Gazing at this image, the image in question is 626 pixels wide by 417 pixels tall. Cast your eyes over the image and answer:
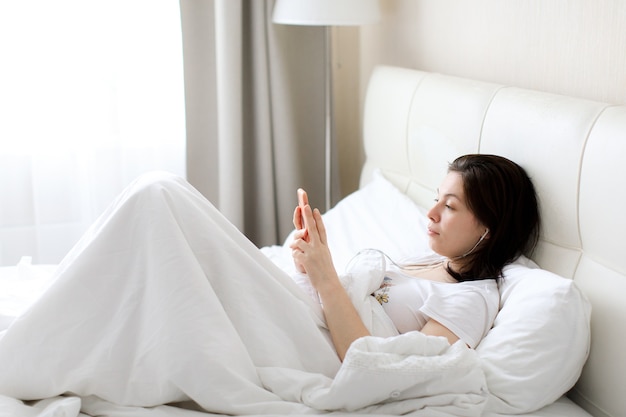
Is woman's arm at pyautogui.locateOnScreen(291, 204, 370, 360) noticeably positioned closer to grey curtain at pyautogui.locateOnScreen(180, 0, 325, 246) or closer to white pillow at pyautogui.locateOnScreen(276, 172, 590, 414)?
white pillow at pyautogui.locateOnScreen(276, 172, 590, 414)

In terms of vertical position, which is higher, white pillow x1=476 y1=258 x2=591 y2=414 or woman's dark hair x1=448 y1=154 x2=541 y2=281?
woman's dark hair x1=448 y1=154 x2=541 y2=281

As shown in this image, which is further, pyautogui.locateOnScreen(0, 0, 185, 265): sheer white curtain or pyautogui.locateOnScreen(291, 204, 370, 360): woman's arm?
pyautogui.locateOnScreen(0, 0, 185, 265): sheer white curtain

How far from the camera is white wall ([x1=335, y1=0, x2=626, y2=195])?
5.49 ft

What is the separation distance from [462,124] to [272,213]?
1262mm

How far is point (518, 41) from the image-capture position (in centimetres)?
204

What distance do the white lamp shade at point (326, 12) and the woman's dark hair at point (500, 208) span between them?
43.2 inches

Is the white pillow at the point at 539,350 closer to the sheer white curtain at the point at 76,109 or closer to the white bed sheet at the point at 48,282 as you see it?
the white bed sheet at the point at 48,282

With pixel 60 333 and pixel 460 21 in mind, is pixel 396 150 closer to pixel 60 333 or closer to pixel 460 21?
pixel 460 21

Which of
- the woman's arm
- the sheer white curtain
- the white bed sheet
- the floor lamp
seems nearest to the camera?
the white bed sheet

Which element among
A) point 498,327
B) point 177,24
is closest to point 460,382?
point 498,327

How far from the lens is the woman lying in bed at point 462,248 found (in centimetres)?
158

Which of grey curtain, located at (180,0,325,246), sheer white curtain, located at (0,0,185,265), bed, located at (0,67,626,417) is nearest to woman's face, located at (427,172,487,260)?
bed, located at (0,67,626,417)

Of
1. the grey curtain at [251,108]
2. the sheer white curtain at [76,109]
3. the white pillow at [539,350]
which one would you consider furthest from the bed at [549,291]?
the grey curtain at [251,108]

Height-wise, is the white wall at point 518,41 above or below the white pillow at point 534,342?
above
